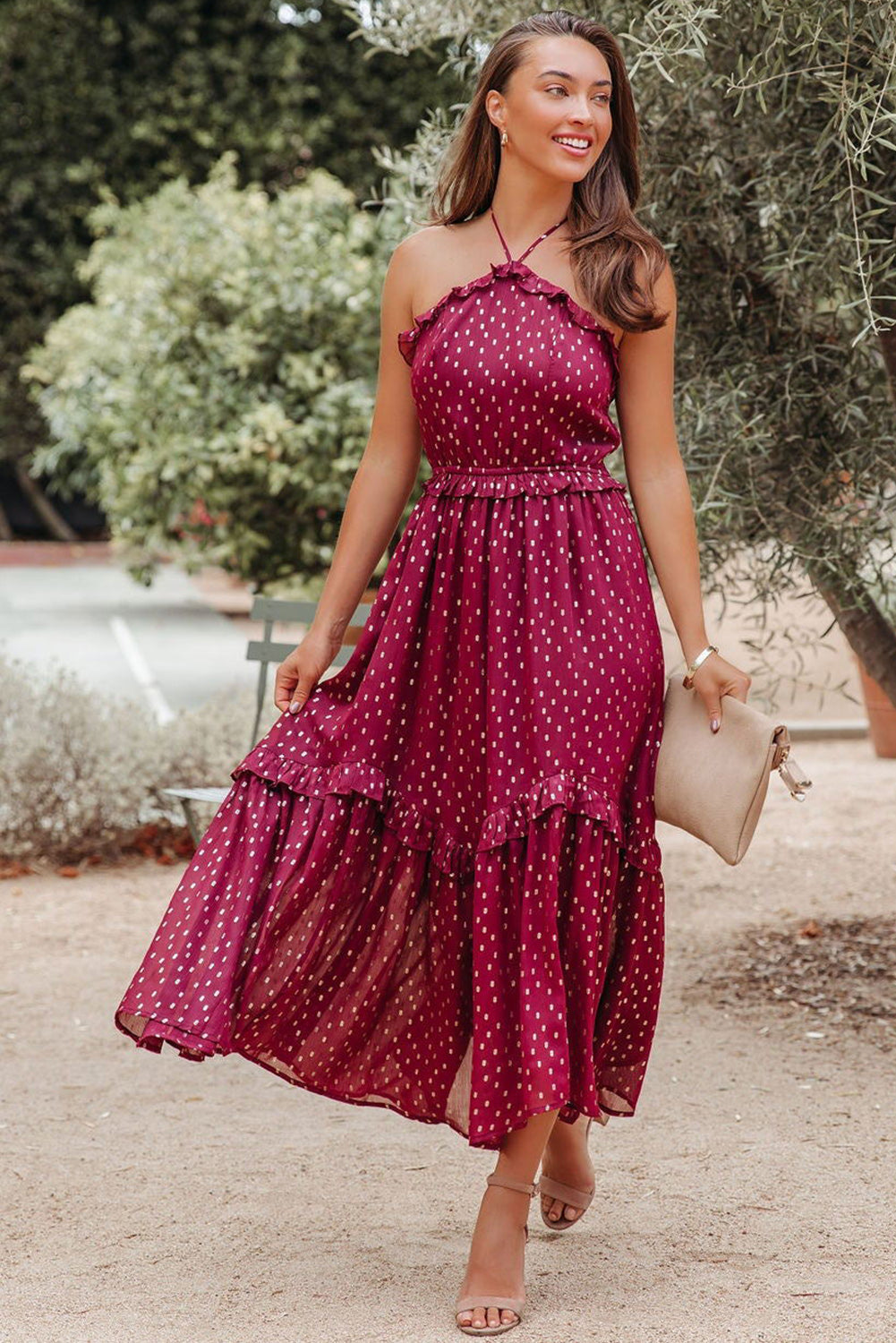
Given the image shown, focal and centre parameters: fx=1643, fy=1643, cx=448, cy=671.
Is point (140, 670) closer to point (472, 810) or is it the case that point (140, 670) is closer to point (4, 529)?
point (472, 810)

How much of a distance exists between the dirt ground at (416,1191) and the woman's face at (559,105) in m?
1.85

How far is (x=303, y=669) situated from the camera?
2793mm

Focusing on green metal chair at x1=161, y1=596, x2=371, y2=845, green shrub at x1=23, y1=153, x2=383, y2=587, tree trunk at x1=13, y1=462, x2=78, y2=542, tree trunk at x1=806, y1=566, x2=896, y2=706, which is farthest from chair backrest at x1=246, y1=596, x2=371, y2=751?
tree trunk at x1=13, y1=462, x2=78, y2=542

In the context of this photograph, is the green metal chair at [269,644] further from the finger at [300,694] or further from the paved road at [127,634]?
the finger at [300,694]

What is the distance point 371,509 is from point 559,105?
2.37 feet

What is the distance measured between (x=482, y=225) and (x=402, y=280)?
0.53ft

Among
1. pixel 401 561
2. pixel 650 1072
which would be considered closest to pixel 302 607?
pixel 650 1072

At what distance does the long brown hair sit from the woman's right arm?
0.48ft

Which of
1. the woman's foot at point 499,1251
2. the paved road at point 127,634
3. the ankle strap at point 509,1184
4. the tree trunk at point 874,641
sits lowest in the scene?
the paved road at point 127,634

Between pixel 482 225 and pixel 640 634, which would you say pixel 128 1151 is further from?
pixel 482 225

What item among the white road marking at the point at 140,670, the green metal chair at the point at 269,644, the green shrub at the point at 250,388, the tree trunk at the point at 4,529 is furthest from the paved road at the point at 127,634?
the tree trunk at the point at 4,529

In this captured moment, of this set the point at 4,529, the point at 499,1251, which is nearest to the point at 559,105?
the point at 499,1251

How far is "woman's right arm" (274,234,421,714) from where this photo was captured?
278 centimetres

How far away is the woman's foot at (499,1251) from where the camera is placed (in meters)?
2.61
